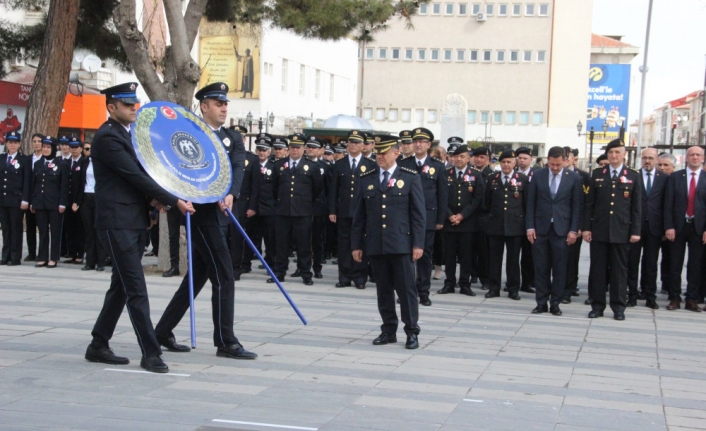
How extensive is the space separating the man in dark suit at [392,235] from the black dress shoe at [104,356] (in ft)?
8.22

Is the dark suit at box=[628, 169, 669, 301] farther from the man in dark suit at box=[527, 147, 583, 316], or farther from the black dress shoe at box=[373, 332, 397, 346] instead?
the black dress shoe at box=[373, 332, 397, 346]

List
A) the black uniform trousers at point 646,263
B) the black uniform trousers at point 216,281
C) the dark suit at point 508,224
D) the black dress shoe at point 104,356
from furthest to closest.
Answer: the dark suit at point 508,224 → the black uniform trousers at point 646,263 → the black uniform trousers at point 216,281 → the black dress shoe at point 104,356

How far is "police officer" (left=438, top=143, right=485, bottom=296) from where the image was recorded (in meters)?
13.2

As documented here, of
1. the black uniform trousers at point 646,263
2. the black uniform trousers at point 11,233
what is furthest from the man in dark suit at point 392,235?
the black uniform trousers at point 11,233

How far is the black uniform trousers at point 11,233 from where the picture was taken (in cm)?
1461

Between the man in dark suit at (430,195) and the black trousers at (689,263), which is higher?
the man in dark suit at (430,195)

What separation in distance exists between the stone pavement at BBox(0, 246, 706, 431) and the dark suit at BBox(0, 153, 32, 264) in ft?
11.6

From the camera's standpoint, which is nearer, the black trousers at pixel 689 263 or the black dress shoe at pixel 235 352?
the black dress shoe at pixel 235 352

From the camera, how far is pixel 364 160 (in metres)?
13.6

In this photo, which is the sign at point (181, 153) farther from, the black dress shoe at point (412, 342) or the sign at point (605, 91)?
the sign at point (605, 91)

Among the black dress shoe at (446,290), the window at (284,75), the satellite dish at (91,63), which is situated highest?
the window at (284,75)

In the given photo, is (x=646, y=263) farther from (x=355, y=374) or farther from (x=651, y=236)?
(x=355, y=374)

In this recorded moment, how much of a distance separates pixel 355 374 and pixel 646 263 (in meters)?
6.87

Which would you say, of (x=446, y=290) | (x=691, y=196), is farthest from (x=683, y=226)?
(x=446, y=290)
